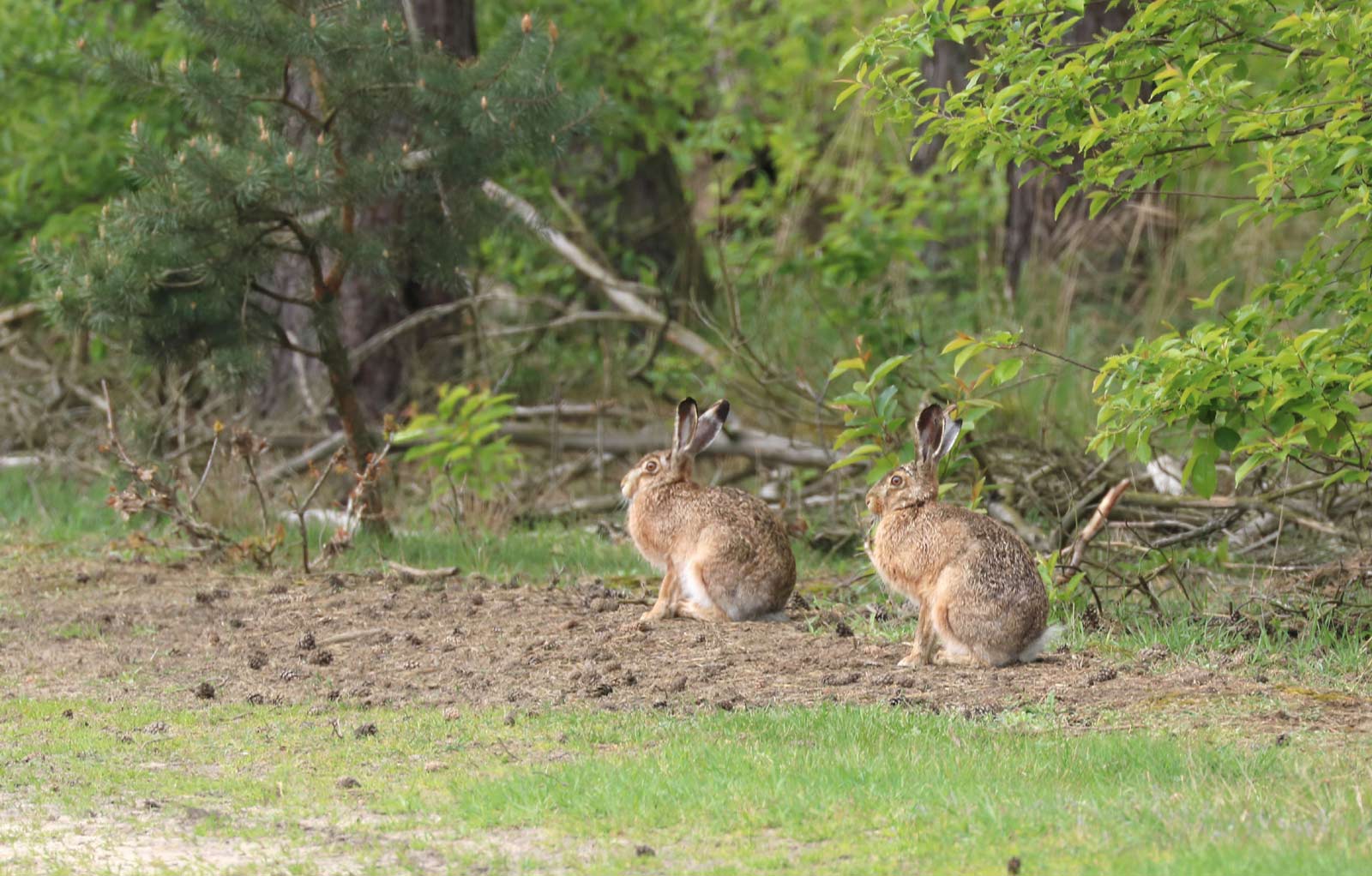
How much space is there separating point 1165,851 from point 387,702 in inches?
149

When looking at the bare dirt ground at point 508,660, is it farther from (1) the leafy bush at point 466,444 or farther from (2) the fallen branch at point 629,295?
(2) the fallen branch at point 629,295

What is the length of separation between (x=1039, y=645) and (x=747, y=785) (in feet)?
8.73

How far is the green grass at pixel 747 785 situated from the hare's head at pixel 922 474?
1.71 metres

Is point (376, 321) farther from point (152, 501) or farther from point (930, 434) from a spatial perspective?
point (930, 434)

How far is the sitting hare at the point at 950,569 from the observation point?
7.87 meters

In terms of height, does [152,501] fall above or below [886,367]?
below

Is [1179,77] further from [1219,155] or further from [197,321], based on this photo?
[197,321]

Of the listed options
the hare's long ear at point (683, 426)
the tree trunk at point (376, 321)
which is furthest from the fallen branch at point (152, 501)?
the tree trunk at point (376, 321)

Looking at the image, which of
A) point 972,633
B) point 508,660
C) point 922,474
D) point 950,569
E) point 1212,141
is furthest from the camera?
point 922,474

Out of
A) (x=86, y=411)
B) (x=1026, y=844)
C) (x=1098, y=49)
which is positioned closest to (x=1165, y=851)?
(x=1026, y=844)

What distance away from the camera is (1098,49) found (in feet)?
26.3

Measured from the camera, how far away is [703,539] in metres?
9.14

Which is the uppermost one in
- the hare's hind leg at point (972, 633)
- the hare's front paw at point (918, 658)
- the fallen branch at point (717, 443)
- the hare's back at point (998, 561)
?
the hare's back at point (998, 561)

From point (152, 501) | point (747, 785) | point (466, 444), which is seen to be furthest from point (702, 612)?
point (466, 444)
